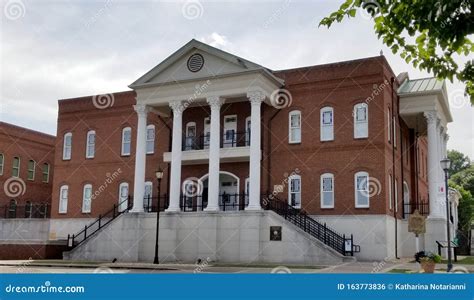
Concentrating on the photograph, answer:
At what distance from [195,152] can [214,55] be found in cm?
574

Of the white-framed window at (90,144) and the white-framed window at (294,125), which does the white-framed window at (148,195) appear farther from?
the white-framed window at (294,125)

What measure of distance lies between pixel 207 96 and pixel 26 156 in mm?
25131

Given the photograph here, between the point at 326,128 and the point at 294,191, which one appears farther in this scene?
the point at 294,191

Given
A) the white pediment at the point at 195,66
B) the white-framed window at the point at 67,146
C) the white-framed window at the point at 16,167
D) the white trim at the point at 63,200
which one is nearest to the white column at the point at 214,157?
the white pediment at the point at 195,66

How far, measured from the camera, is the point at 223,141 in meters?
34.0

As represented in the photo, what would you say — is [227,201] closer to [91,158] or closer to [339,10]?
[91,158]

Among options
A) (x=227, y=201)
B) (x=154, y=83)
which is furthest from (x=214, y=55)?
(x=227, y=201)

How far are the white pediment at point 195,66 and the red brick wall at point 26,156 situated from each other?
1973 centimetres

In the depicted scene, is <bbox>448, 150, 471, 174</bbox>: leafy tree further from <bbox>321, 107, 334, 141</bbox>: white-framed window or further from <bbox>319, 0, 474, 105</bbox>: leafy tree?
<bbox>319, 0, 474, 105</bbox>: leafy tree

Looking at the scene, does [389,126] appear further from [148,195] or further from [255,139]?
[148,195]

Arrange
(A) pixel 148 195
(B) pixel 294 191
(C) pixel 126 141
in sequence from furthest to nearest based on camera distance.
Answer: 1. (C) pixel 126 141
2. (A) pixel 148 195
3. (B) pixel 294 191

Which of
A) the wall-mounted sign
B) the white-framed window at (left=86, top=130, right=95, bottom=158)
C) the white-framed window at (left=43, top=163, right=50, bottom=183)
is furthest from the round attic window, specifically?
the white-framed window at (left=43, top=163, right=50, bottom=183)

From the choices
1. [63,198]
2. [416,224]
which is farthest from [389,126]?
[63,198]

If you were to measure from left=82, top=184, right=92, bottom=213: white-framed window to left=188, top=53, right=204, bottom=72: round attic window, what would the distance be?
40.6ft
